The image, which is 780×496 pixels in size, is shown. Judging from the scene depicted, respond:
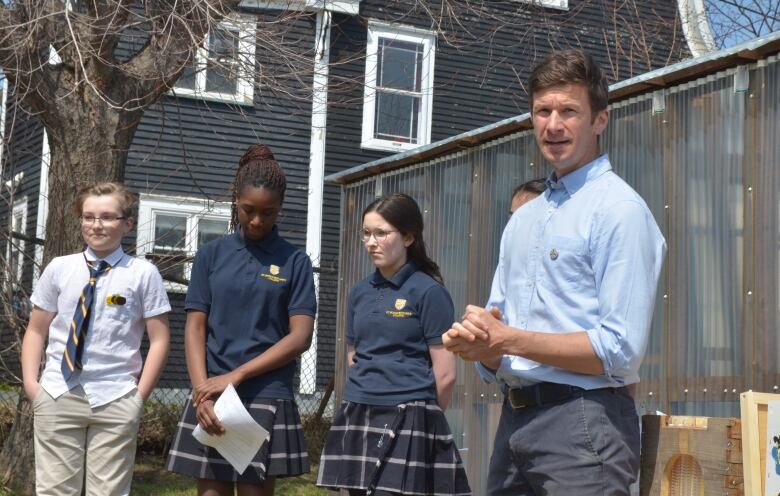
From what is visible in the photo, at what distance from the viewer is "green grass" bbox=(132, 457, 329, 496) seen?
336 inches

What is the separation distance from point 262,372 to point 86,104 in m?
4.16

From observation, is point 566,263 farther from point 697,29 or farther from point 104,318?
point 697,29

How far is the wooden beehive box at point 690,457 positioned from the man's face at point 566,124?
68 centimetres

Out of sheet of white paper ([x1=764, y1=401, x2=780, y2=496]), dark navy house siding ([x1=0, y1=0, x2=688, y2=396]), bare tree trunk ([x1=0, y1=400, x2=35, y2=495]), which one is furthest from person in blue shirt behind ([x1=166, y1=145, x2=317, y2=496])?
dark navy house siding ([x1=0, y1=0, x2=688, y2=396])

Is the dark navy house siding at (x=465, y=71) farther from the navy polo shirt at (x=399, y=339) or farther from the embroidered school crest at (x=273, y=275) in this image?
the embroidered school crest at (x=273, y=275)

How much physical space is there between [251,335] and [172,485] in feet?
15.1

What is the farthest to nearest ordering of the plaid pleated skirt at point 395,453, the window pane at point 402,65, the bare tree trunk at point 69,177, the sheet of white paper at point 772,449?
1. the window pane at point 402,65
2. the bare tree trunk at point 69,177
3. the plaid pleated skirt at point 395,453
4. the sheet of white paper at point 772,449

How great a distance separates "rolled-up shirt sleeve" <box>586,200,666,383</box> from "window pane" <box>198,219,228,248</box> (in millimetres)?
13204

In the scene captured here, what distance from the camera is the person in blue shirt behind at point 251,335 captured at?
4.46 meters

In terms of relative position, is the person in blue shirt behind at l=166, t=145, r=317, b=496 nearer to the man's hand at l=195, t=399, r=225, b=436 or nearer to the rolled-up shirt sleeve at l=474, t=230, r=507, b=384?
the man's hand at l=195, t=399, r=225, b=436

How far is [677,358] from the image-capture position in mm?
5391

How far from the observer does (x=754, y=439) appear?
3.47 meters

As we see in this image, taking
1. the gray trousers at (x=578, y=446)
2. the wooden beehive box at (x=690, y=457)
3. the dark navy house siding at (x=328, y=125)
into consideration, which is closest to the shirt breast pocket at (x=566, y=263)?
the gray trousers at (x=578, y=446)

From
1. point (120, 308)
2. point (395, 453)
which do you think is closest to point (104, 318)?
point (120, 308)
